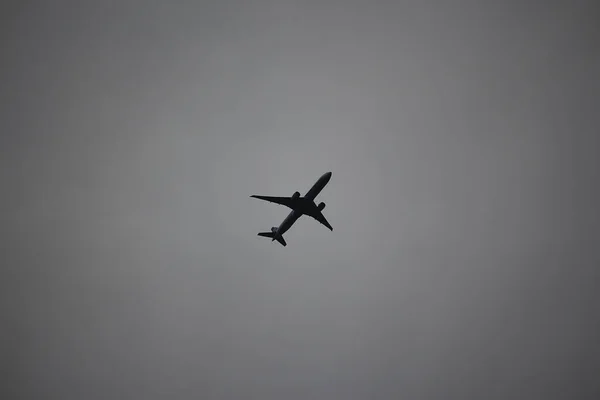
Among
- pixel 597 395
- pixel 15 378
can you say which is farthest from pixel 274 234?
pixel 597 395

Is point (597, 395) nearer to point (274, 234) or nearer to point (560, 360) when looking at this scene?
point (560, 360)

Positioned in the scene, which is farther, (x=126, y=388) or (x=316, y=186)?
(x=126, y=388)

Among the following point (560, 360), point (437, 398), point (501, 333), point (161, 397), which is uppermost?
point (501, 333)

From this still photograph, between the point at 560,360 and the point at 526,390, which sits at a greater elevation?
the point at 560,360

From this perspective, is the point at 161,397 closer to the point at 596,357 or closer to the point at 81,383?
the point at 81,383

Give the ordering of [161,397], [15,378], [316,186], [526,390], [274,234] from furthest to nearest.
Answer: [161,397]
[526,390]
[15,378]
[274,234]
[316,186]

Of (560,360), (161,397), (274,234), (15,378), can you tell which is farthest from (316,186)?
(560,360)

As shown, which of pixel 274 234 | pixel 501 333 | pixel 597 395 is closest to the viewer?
pixel 274 234

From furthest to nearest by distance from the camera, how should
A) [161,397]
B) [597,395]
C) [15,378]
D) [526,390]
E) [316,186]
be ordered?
[161,397] < [526,390] < [597,395] < [15,378] < [316,186]


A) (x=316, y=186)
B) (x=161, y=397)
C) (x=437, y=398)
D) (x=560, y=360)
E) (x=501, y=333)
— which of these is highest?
(x=316, y=186)
